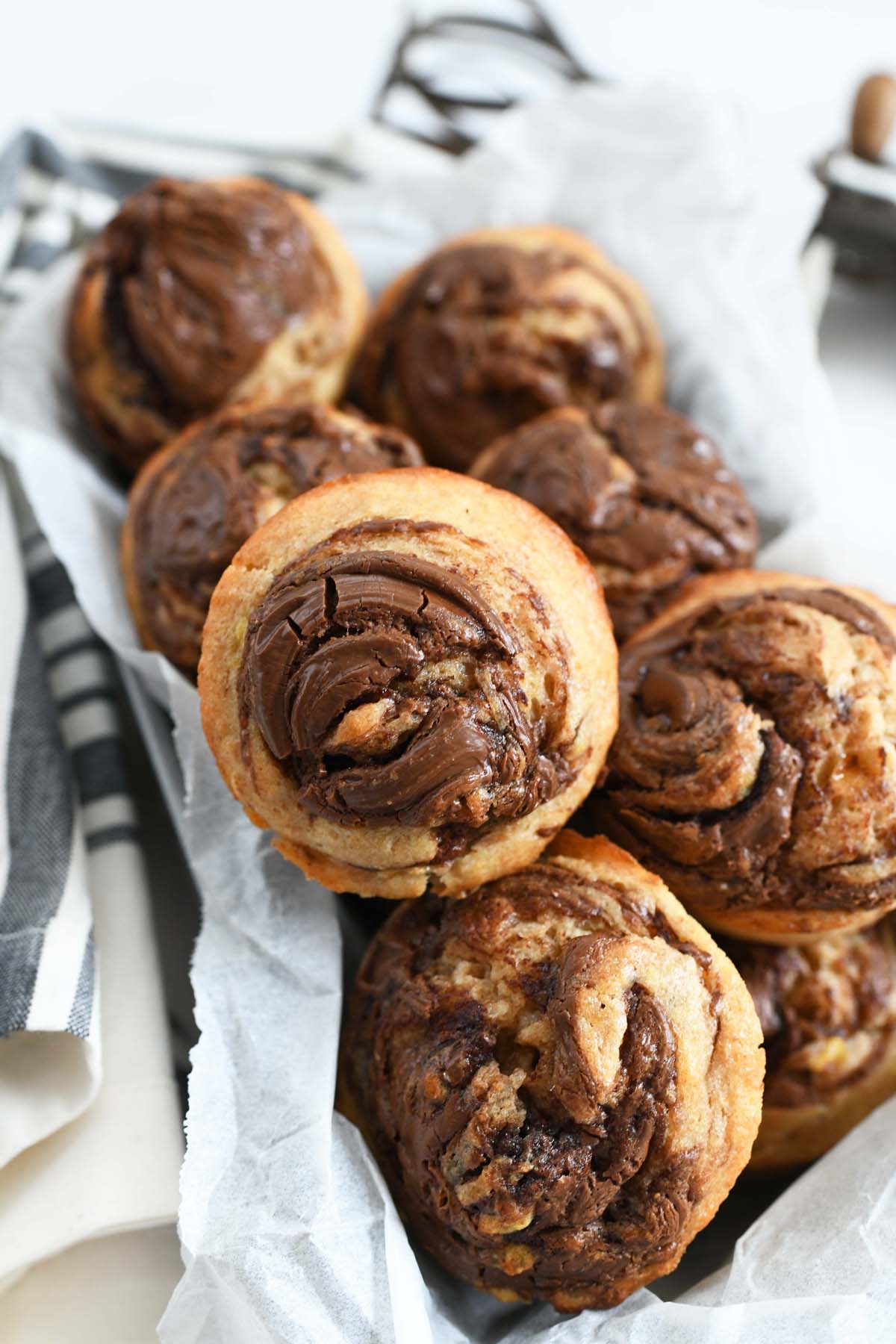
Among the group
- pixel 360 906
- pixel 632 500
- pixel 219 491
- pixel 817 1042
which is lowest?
pixel 360 906

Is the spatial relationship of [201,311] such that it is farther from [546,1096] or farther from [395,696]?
[546,1096]

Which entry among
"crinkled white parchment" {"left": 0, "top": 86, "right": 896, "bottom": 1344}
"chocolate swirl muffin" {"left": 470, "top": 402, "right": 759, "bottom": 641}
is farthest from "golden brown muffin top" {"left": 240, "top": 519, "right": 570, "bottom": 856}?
"chocolate swirl muffin" {"left": 470, "top": 402, "right": 759, "bottom": 641}

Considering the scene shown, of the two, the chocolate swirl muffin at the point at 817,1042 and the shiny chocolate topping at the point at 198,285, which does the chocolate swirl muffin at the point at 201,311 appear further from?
the chocolate swirl muffin at the point at 817,1042

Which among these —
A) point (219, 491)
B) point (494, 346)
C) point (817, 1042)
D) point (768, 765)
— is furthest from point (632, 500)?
point (817, 1042)

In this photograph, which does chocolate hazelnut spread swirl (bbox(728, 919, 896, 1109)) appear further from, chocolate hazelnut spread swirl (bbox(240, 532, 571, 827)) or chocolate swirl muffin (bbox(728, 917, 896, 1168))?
chocolate hazelnut spread swirl (bbox(240, 532, 571, 827))

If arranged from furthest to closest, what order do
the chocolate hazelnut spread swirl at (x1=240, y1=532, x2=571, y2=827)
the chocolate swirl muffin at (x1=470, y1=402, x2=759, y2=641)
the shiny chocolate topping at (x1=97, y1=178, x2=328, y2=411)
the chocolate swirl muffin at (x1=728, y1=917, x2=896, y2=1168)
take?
the shiny chocolate topping at (x1=97, y1=178, x2=328, y2=411), the chocolate swirl muffin at (x1=470, y1=402, x2=759, y2=641), the chocolate swirl muffin at (x1=728, y1=917, x2=896, y2=1168), the chocolate hazelnut spread swirl at (x1=240, y1=532, x2=571, y2=827)

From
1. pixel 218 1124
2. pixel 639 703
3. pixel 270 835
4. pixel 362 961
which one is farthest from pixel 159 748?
pixel 639 703

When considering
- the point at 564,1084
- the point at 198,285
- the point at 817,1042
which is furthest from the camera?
the point at 198,285

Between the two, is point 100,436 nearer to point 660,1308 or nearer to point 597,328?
point 597,328
